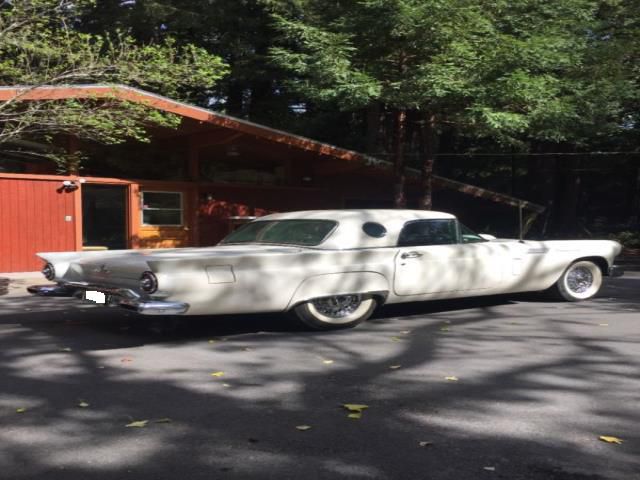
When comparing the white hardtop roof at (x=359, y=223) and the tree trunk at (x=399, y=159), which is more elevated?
the tree trunk at (x=399, y=159)

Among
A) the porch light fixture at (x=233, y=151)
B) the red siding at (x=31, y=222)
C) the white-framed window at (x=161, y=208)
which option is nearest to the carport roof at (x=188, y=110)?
the porch light fixture at (x=233, y=151)

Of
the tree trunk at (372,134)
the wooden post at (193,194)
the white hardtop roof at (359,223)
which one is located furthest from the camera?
the tree trunk at (372,134)

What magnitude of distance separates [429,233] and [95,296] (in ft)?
12.8

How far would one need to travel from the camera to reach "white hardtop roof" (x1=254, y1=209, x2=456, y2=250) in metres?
7.30

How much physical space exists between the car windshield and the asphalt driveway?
39.9 inches

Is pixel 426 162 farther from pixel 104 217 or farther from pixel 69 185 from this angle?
pixel 69 185

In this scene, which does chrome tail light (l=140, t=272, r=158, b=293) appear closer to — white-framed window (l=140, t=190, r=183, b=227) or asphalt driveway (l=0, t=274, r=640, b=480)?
asphalt driveway (l=0, t=274, r=640, b=480)

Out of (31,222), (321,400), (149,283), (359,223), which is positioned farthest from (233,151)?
(321,400)

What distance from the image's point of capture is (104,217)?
49.5ft

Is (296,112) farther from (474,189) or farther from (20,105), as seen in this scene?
(20,105)

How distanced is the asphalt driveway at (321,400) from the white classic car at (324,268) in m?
0.43

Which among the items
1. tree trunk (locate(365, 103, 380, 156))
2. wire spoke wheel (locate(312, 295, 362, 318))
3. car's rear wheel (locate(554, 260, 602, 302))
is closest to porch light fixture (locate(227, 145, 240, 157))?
tree trunk (locate(365, 103, 380, 156))

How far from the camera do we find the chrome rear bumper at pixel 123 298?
577 cm

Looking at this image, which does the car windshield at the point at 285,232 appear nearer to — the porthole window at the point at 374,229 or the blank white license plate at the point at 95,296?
the porthole window at the point at 374,229
